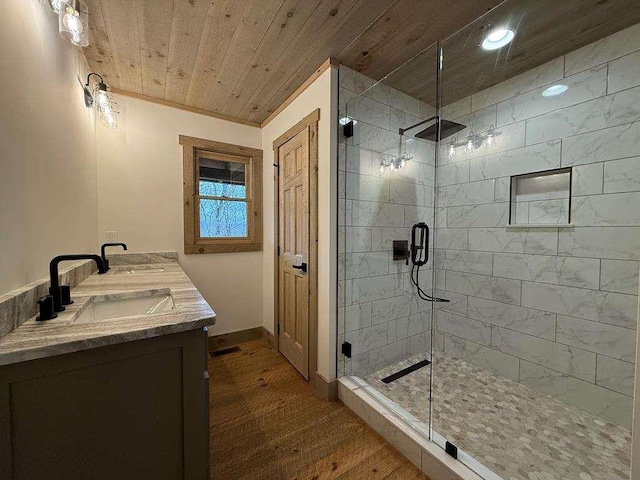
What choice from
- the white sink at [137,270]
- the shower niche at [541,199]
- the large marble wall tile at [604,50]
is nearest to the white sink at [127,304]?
the white sink at [137,270]

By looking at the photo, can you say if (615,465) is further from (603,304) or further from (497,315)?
(497,315)

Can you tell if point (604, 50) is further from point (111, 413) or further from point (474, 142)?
point (111, 413)

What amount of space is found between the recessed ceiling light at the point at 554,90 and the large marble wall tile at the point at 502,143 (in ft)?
0.72

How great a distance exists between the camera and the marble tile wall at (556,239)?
157 centimetres

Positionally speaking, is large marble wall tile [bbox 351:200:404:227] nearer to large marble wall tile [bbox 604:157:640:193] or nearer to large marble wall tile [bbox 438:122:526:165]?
large marble wall tile [bbox 438:122:526:165]

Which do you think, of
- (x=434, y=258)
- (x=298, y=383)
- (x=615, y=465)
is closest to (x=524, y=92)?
(x=434, y=258)

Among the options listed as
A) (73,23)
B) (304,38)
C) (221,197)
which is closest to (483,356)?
(304,38)

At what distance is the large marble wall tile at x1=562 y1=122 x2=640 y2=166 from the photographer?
1535 millimetres

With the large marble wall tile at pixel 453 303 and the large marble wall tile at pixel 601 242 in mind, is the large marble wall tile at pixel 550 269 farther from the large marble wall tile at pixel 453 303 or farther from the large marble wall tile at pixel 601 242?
the large marble wall tile at pixel 453 303

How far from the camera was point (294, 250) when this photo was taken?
7.74ft

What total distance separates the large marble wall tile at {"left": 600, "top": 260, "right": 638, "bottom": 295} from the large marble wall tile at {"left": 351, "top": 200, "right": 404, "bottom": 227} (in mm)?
1353

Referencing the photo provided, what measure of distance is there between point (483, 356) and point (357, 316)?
50.5 inches

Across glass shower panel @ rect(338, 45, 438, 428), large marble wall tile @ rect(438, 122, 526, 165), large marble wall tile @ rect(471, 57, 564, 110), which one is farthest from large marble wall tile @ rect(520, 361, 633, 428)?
large marble wall tile @ rect(471, 57, 564, 110)

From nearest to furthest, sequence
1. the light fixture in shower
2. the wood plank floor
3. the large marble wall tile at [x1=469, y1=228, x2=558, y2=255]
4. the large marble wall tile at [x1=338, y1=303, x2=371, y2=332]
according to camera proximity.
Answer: the wood plank floor
the large marble wall tile at [x1=469, y1=228, x2=558, y2=255]
the large marble wall tile at [x1=338, y1=303, x2=371, y2=332]
the light fixture in shower
